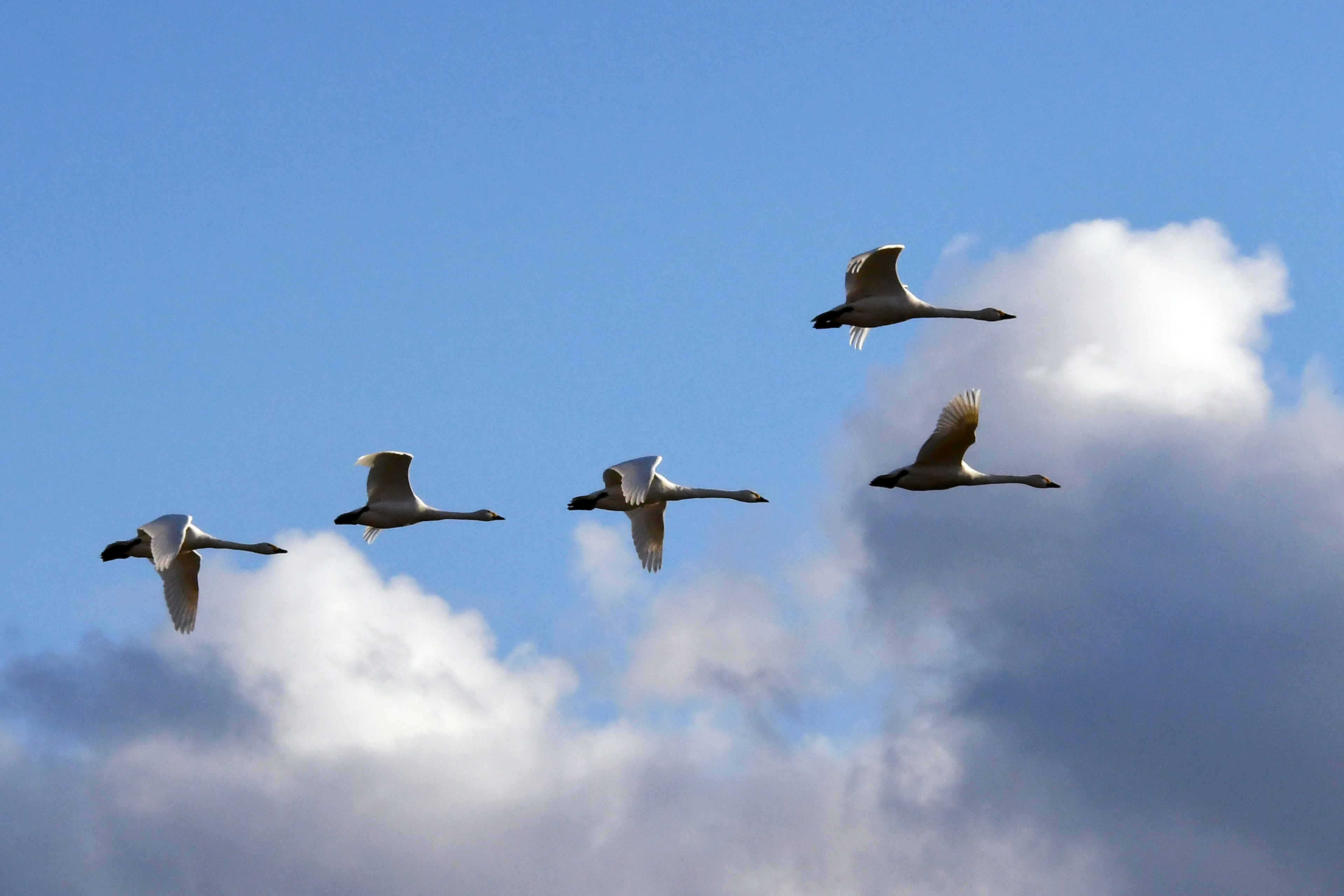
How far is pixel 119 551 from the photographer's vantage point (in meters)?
57.7

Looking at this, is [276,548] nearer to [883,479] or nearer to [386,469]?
[386,469]

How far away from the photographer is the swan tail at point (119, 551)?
189 feet

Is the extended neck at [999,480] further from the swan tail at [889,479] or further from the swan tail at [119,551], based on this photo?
the swan tail at [119,551]

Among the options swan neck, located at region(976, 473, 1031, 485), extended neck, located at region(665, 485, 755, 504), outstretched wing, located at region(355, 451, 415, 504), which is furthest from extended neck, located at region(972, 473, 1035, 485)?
outstretched wing, located at region(355, 451, 415, 504)

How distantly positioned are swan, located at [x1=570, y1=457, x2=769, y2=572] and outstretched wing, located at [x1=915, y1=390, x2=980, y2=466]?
20.6 ft

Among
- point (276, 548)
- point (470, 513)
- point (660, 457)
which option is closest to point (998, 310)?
point (660, 457)

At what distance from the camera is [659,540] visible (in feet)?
192

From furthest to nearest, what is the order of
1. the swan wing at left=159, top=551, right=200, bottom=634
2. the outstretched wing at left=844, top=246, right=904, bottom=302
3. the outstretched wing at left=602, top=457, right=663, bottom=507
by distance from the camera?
the swan wing at left=159, top=551, right=200, bottom=634, the outstretched wing at left=844, top=246, right=904, bottom=302, the outstretched wing at left=602, top=457, right=663, bottom=507

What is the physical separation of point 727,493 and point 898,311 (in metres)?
7.15

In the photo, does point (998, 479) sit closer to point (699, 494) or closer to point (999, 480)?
point (999, 480)

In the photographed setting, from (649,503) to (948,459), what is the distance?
364 inches

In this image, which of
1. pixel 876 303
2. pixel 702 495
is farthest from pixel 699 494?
pixel 876 303

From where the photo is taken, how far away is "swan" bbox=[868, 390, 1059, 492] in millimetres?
48938

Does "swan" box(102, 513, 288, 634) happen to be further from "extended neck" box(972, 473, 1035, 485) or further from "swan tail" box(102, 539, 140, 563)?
"extended neck" box(972, 473, 1035, 485)
